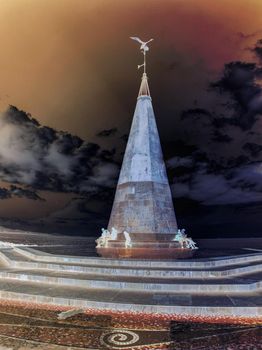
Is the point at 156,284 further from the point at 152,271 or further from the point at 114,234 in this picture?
the point at 114,234

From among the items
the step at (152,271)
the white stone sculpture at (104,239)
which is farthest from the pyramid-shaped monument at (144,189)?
the step at (152,271)

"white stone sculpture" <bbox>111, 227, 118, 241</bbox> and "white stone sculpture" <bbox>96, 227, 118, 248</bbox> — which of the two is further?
"white stone sculpture" <bbox>111, 227, 118, 241</bbox>

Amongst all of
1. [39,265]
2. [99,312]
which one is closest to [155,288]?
[99,312]

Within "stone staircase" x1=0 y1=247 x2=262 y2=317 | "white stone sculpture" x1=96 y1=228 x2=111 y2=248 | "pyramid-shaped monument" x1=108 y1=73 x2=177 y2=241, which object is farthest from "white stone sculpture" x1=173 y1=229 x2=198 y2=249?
"stone staircase" x1=0 y1=247 x2=262 y2=317

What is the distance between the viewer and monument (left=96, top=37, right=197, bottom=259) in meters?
15.4

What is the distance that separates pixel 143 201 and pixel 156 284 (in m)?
9.28

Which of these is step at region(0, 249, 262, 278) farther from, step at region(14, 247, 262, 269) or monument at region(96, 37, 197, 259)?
monument at region(96, 37, 197, 259)

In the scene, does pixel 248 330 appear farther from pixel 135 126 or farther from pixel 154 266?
pixel 135 126

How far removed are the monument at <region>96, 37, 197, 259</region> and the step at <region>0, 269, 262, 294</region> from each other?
6554 mm

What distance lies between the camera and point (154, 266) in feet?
30.1

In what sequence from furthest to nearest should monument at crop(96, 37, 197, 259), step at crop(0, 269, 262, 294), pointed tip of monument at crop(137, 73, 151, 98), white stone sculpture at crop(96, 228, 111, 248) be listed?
pointed tip of monument at crop(137, 73, 151, 98), white stone sculpture at crop(96, 228, 111, 248), monument at crop(96, 37, 197, 259), step at crop(0, 269, 262, 294)

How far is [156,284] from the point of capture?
7.04 meters

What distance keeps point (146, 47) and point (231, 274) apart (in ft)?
51.2

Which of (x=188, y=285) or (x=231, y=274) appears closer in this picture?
(x=188, y=285)
